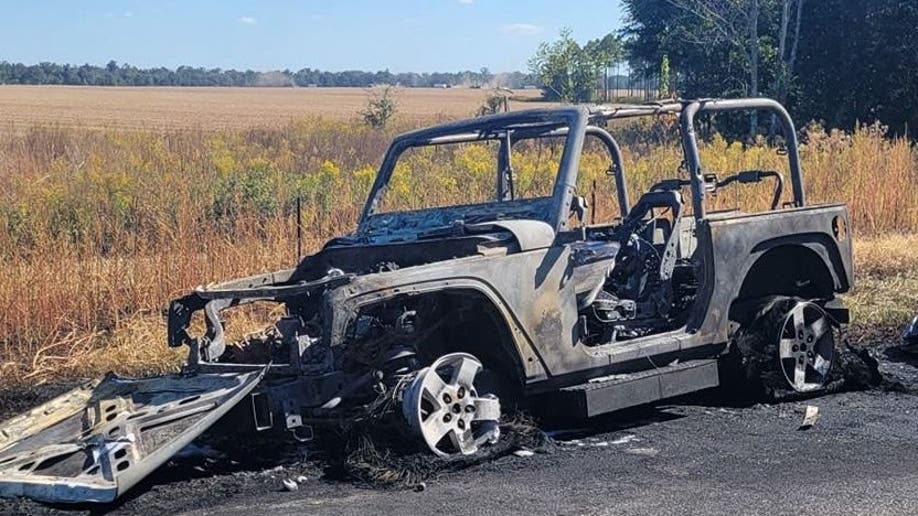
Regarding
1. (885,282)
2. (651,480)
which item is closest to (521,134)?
(651,480)

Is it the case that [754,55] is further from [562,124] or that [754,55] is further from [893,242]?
[562,124]

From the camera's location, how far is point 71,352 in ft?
31.1

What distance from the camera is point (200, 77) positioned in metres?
106

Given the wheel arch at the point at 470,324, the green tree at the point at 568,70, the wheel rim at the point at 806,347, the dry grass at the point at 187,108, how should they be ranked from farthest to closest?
the dry grass at the point at 187,108
the green tree at the point at 568,70
the wheel rim at the point at 806,347
the wheel arch at the point at 470,324

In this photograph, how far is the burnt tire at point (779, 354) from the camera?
7.61 meters

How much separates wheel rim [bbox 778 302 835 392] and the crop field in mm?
2360

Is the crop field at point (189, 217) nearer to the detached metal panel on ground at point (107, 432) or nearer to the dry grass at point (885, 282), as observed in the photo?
the dry grass at point (885, 282)

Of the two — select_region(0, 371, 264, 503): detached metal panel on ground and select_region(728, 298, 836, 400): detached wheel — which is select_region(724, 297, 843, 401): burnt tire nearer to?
select_region(728, 298, 836, 400): detached wheel

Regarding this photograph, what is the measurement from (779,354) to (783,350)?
46mm

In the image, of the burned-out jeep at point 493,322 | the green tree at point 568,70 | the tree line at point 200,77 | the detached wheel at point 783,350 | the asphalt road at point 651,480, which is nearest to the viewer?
the asphalt road at point 651,480

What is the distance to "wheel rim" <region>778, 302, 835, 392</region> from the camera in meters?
7.73

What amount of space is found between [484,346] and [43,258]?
16.5 feet

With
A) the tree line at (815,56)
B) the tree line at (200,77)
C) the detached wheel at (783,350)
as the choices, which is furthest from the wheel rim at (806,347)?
the tree line at (200,77)

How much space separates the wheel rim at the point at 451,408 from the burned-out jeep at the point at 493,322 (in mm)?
11
